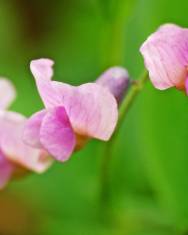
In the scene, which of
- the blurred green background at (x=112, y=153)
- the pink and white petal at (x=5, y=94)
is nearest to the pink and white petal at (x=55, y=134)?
the pink and white petal at (x=5, y=94)

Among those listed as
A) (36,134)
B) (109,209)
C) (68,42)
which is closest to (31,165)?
(36,134)

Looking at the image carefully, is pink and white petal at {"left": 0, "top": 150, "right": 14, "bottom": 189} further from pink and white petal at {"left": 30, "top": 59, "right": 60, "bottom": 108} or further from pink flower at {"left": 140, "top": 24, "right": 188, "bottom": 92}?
pink flower at {"left": 140, "top": 24, "right": 188, "bottom": 92}

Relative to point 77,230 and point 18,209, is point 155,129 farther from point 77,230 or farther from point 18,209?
point 18,209

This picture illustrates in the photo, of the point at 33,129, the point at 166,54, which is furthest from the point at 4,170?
the point at 166,54

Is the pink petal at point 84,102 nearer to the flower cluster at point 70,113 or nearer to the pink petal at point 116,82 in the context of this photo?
the flower cluster at point 70,113

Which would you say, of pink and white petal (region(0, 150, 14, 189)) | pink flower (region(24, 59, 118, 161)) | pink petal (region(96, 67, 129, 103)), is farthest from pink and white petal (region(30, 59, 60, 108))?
pink and white petal (region(0, 150, 14, 189))

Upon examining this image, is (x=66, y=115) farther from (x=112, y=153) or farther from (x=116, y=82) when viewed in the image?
(x=112, y=153)
